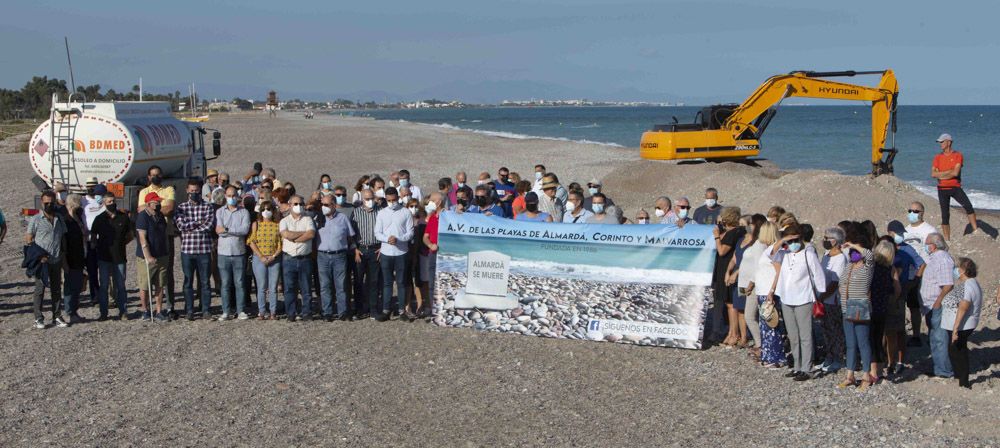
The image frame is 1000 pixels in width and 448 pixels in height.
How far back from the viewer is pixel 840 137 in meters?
74.9

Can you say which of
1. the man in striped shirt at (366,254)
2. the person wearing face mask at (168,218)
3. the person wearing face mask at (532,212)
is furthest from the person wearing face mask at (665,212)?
the person wearing face mask at (168,218)

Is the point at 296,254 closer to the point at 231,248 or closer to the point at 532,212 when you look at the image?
the point at 231,248

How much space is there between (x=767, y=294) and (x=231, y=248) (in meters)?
6.76

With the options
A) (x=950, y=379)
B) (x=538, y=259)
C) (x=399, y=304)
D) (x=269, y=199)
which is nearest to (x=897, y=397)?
(x=950, y=379)

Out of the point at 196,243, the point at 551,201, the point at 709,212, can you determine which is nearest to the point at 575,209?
the point at 551,201

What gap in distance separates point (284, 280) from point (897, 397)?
290 inches

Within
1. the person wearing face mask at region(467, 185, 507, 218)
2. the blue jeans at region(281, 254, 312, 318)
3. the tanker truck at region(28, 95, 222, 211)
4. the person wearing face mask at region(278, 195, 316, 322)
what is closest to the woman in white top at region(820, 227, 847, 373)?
the person wearing face mask at region(467, 185, 507, 218)

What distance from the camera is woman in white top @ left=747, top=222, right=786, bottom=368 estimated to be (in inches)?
379

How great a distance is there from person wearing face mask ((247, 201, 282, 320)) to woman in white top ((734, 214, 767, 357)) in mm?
5836

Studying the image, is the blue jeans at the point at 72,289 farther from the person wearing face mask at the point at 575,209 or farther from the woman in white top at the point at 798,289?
the woman in white top at the point at 798,289

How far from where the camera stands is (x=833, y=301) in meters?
9.58

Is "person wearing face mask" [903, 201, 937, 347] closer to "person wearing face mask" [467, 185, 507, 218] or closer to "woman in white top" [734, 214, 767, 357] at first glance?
"woman in white top" [734, 214, 767, 357]

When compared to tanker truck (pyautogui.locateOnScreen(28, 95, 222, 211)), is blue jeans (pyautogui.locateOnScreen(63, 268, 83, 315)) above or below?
below

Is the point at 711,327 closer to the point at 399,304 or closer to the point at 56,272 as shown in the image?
the point at 399,304
